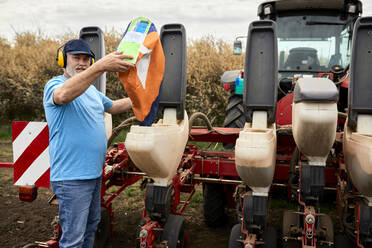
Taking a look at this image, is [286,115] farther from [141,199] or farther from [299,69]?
[141,199]

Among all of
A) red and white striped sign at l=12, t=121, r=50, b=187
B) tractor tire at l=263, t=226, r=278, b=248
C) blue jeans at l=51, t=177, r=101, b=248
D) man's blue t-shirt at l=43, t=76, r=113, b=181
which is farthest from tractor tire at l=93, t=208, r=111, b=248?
tractor tire at l=263, t=226, r=278, b=248

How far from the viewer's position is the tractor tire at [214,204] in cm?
438

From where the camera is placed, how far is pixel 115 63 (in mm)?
2250

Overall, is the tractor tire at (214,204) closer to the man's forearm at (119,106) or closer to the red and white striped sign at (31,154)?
the man's forearm at (119,106)

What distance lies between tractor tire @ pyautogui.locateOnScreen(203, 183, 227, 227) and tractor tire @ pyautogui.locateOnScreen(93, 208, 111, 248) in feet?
4.07

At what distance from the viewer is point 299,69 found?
16.9ft

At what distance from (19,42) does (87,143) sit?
577 inches

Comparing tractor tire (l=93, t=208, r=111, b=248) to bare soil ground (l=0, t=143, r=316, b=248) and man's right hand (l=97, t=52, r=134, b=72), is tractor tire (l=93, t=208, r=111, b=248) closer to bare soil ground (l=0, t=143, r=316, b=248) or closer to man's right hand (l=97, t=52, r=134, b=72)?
bare soil ground (l=0, t=143, r=316, b=248)

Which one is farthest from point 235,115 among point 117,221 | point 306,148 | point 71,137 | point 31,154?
point 71,137

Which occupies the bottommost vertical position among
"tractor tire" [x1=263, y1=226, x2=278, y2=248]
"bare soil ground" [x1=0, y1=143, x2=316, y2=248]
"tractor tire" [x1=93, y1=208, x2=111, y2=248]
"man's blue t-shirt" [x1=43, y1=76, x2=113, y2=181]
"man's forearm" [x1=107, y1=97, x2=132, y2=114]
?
"bare soil ground" [x1=0, y1=143, x2=316, y2=248]

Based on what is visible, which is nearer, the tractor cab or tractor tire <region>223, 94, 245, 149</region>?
tractor tire <region>223, 94, 245, 149</region>

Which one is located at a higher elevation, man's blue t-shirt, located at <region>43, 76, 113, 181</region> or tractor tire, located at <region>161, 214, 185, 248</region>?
man's blue t-shirt, located at <region>43, 76, 113, 181</region>

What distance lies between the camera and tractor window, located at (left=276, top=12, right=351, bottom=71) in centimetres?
515

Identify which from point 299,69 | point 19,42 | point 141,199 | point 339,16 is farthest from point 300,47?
point 19,42
